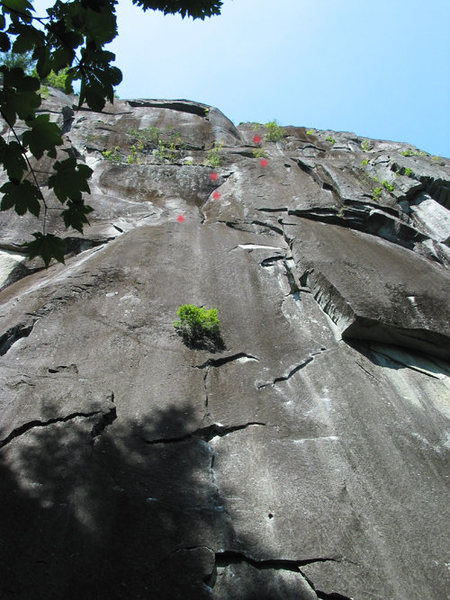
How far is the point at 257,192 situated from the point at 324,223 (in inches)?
83.1

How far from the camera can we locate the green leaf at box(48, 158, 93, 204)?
10.8 ft

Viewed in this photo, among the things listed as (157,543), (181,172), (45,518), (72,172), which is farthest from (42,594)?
(181,172)

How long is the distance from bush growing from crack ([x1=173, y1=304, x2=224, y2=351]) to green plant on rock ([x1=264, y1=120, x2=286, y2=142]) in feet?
38.4

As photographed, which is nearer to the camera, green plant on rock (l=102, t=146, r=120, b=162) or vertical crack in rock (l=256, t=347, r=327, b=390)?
vertical crack in rock (l=256, t=347, r=327, b=390)

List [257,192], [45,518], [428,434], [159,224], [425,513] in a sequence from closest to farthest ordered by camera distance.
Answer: [45,518]
[425,513]
[428,434]
[159,224]
[257,192]

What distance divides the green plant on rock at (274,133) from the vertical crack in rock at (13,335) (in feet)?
41.0

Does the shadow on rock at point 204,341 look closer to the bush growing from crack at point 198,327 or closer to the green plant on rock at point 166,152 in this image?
the bush growing from crack at point 198,327

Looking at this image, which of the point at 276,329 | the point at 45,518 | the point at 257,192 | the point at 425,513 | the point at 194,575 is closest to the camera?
the point at 194,575

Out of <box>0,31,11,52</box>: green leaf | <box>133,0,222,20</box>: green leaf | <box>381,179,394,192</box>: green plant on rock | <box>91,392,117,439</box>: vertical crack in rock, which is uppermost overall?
<box>133,0,222,20</box>: green leaf

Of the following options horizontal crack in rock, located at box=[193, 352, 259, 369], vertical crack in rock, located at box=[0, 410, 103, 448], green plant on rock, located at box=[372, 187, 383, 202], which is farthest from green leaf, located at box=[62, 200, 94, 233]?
green plant on rock, located at box=[372, 187, 383, 202]

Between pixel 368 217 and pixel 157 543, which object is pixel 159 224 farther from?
pixel 157 543

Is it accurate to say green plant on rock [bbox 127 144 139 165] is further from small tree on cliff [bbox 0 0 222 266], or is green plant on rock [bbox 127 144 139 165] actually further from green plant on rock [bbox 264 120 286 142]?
small tree on cliff [bbox 0 0 222 266]

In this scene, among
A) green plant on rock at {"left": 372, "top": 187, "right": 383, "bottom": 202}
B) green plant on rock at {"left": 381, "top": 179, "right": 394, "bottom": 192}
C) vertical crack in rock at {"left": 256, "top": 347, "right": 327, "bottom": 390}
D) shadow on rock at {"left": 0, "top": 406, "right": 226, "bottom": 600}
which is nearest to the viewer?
shadow on rock at {"left": 0, "top": 406, "right": 226, "bottom": 600}

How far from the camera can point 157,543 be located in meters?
3.44
